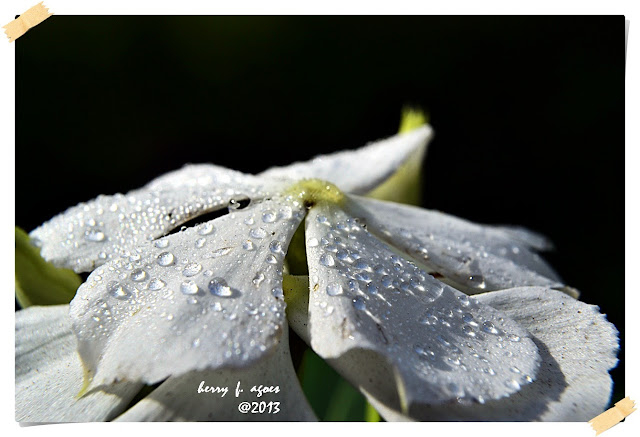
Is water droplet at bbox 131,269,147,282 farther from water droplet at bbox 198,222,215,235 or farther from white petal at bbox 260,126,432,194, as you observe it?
white petal at bbox 260,126,432,194

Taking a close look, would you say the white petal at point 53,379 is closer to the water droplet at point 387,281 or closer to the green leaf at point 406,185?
the water droplet at point 387,281

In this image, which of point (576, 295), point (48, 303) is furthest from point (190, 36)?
point (576, 295)

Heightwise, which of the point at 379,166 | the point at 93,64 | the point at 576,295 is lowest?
the point at 576,295

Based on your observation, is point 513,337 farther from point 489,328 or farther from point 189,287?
point 189,287

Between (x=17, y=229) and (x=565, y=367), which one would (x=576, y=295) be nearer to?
(x=565, y=367)

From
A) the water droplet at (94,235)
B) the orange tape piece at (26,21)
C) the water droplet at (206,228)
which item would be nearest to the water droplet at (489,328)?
the water droplet at (206,228)

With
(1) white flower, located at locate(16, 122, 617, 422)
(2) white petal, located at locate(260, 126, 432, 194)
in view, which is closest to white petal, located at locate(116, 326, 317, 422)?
(1) white flower, located at locate(16, 122, 617, 422)

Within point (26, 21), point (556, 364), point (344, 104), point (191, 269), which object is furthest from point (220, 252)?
point (344, 104)
